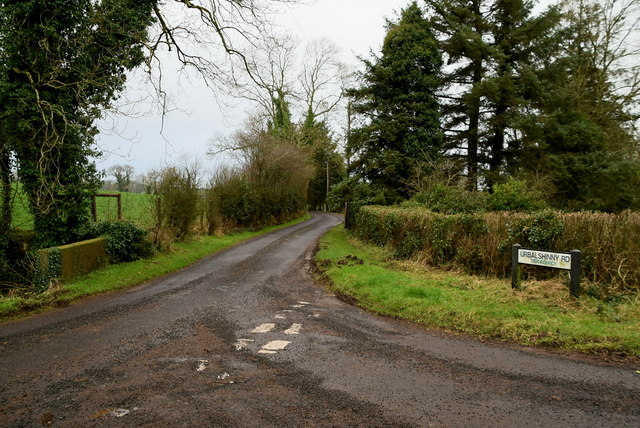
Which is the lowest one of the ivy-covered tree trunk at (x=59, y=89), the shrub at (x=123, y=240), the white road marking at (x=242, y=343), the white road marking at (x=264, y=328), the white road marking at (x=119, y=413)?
the white road marking at (x=264, y=328)

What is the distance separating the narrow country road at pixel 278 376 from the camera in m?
3.83

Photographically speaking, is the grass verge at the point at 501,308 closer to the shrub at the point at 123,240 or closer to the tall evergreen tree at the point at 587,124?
the shrub at the point at 123,240

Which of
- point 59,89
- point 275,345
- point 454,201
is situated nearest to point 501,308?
point 275,345

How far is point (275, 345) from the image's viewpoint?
584cm

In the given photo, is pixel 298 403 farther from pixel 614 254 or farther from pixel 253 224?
pixel 253 224

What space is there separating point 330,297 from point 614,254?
6.19 m

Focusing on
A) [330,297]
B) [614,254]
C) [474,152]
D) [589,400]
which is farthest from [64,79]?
[474,152]

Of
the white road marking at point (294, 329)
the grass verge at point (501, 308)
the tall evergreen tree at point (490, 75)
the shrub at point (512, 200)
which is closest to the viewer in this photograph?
the grass verge at point (501, 308)

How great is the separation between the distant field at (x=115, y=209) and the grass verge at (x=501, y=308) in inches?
329

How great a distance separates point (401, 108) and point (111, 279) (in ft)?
57.4

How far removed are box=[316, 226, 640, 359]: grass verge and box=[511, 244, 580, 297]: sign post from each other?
0.82ft

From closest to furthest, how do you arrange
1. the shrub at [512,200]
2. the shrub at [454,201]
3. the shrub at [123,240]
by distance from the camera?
the shrub at [123,240] → the shrub at [512,200] → the shrub at [454,201]

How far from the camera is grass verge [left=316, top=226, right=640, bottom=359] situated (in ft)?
19.4

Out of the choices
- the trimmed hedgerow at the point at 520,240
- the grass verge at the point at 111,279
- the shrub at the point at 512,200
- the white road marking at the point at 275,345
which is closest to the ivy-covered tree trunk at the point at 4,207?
the grass verge at the point at 111,279
